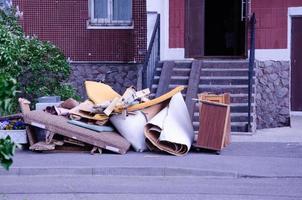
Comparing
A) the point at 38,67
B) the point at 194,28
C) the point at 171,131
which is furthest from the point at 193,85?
the point at 38,67

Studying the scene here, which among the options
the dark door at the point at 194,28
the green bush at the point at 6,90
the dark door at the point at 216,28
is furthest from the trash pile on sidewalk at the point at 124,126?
the green bush at the point at 6,90

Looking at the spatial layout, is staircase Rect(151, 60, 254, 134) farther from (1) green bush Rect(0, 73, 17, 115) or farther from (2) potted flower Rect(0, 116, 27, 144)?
(1) green bush Rect(0, 73, 17, 115)

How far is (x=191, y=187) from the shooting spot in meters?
9.34

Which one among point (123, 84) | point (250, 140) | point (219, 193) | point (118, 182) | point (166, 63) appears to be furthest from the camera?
point (123, 84)

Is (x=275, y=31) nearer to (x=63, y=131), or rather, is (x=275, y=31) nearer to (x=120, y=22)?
(x=120, y=22)

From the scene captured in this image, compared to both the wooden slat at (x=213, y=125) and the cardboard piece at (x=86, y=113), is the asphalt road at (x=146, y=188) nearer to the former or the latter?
the wooden slat at (x=213, y=125)

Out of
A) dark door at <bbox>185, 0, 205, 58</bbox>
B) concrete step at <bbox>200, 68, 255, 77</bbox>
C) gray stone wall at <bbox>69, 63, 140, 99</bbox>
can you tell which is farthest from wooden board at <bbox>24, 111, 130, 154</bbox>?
gray stone wall at <bbox>69, 63, 140, 99</bbox>

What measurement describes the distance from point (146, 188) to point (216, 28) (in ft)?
36.9

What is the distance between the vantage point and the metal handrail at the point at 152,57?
14.6 meters

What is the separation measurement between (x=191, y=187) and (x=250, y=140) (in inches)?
168

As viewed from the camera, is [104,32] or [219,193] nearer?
[219,193]

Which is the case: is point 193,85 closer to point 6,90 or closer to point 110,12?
point 110,12

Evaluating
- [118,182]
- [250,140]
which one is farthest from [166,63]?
[118,182]

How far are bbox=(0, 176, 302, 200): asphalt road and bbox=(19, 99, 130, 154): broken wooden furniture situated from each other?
1586 mm
